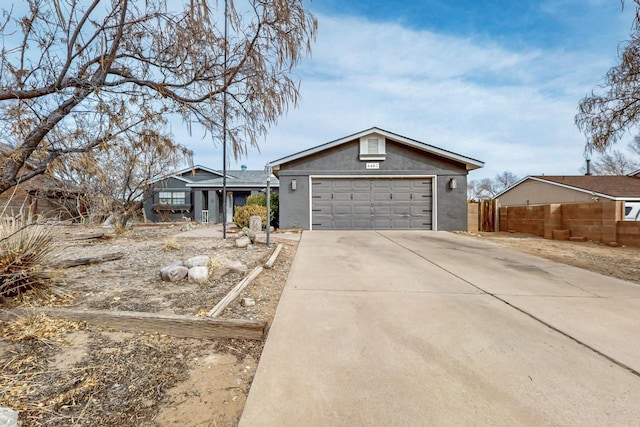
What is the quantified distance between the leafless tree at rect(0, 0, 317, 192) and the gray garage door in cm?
822

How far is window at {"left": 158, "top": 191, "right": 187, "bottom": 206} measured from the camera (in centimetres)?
1769

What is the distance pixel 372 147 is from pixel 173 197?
45.9 ft

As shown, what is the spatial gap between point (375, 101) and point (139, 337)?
9825mm

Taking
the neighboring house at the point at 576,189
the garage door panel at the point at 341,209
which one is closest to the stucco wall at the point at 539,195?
the neighboring house at the point at 576,189

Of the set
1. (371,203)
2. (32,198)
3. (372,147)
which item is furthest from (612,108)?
(32,198)

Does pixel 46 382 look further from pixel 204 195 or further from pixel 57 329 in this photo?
pixel 204 195

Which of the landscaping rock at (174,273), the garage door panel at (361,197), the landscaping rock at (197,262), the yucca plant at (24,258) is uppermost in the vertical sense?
the garage door panel at (361,197)

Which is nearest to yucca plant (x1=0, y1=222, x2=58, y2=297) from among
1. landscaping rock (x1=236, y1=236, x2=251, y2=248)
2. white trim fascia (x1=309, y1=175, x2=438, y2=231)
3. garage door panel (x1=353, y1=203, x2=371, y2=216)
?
landscaping rock (x1=236, y1=236, x2=251, y2=248)

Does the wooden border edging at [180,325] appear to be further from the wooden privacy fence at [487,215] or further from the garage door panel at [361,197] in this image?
the wooden privacy fence at [487,215]

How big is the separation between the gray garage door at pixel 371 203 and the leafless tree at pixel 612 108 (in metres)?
5.18

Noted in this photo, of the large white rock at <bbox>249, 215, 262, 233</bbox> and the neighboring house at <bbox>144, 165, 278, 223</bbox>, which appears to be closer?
the large white rock at <bbox>249, 215, 262, 233</bbox>

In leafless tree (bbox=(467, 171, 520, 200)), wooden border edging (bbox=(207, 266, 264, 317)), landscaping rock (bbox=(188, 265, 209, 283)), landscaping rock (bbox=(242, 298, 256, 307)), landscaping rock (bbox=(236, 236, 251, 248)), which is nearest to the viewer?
wooden border edging (bbox=(207, 266, 264, 317))

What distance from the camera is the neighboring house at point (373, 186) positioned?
1047 centimetres

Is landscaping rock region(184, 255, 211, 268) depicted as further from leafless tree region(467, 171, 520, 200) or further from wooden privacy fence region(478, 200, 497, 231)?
leafless tree region(467, 171, 520, 200)
